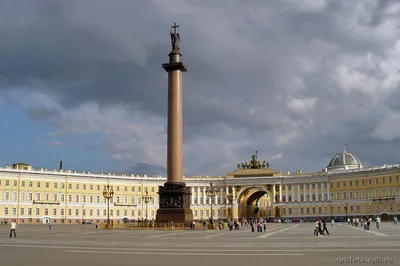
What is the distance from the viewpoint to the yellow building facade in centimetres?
9981

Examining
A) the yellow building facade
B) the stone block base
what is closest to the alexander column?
the stone block base

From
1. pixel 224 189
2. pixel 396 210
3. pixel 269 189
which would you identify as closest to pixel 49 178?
pixel 224 189

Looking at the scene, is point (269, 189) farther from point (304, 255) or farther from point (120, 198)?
point (304, 255)

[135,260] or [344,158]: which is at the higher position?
[344,158]

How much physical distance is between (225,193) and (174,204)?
77.9m

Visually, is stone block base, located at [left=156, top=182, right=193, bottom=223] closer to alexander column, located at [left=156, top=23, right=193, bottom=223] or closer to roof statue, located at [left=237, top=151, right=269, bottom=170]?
alexander column, located at [left=156, top=23, right=193, bottom=223]

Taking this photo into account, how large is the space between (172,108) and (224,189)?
79557 mm

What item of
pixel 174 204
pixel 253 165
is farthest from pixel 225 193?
pixel 174 204

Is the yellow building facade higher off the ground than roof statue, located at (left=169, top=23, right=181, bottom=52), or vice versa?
roof statue, located at (left=169, top=23, right=181, bottom=52)

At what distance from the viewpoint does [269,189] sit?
125 meters

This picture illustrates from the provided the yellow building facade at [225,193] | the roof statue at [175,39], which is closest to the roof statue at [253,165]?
the yellow building facade at [225,193]

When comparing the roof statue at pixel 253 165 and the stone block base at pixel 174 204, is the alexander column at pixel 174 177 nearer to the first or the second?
the stone block base at pixel 174 204

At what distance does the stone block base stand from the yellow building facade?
132 feet

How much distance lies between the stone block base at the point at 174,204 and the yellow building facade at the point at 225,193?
4021 cm
